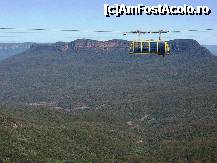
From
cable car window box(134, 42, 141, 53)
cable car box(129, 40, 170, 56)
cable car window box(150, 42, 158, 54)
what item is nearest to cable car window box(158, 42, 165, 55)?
cable car box(129, 40, 170, 56)

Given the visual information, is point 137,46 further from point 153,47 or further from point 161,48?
point 161,48

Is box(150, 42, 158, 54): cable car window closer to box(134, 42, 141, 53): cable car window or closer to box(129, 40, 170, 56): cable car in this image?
box(129, 40, 170, 56): cable car

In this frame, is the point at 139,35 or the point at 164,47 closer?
the point at 139,35

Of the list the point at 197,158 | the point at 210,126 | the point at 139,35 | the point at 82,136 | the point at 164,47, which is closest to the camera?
the point at 139,35

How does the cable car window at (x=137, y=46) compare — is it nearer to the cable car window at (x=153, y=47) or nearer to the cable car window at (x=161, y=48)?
the cable car window at (x=153, y=47)

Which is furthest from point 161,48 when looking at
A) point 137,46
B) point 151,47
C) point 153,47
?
point 137,46

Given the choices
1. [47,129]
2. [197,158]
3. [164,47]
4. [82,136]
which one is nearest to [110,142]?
[82,136]

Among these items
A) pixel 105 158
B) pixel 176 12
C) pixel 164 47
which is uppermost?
pixel 176 12

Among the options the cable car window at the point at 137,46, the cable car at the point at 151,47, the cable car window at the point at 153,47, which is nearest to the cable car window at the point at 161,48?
the cable car at the point at 151,47

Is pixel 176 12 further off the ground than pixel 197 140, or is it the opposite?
pixel 176 12

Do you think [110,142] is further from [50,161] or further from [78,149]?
[50,161]

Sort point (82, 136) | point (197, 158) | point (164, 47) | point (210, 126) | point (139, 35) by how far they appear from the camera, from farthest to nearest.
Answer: point (210, 126)
point (82, 136)
point (197, 158)
point (164, 47)
point (139, 35)
